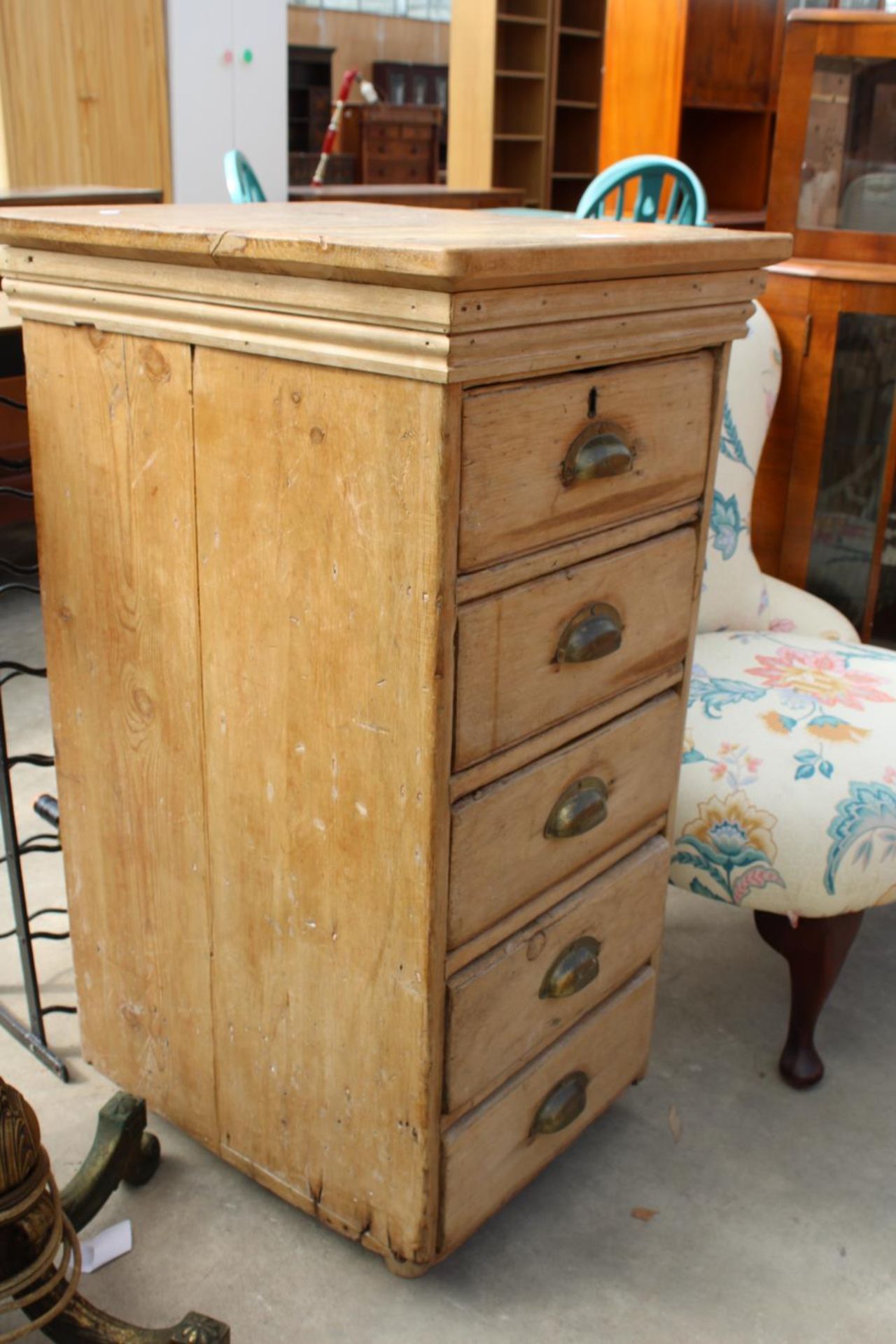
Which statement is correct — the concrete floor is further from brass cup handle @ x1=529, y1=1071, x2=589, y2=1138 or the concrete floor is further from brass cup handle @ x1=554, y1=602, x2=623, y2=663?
brass cup handle @ x1=554, y1=602, x2=623, y2=663

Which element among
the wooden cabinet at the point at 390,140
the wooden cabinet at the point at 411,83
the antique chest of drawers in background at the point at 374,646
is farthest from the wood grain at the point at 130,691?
the wooden cabinet at the point at 411,83

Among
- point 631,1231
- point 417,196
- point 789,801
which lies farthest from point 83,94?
point 631,1231

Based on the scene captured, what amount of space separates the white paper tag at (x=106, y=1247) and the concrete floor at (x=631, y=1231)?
14 millimetres

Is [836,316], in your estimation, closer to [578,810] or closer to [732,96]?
[578,810]

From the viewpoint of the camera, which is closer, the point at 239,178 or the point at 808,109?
the point at 808,109

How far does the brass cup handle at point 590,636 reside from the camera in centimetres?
114

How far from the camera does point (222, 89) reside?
18.3 ft

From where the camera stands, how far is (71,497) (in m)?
1.25

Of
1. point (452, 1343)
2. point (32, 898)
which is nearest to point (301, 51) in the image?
point (32, 898)

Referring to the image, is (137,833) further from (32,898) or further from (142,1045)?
(32,898)

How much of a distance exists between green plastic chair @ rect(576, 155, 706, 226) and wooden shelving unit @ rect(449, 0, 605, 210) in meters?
4.51

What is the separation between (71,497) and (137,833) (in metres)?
0.36

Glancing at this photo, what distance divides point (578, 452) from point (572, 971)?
1.78ft

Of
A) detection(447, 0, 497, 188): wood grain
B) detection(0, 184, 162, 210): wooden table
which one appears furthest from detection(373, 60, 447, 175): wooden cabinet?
detection(0, 184, 162, 210): wooden table
